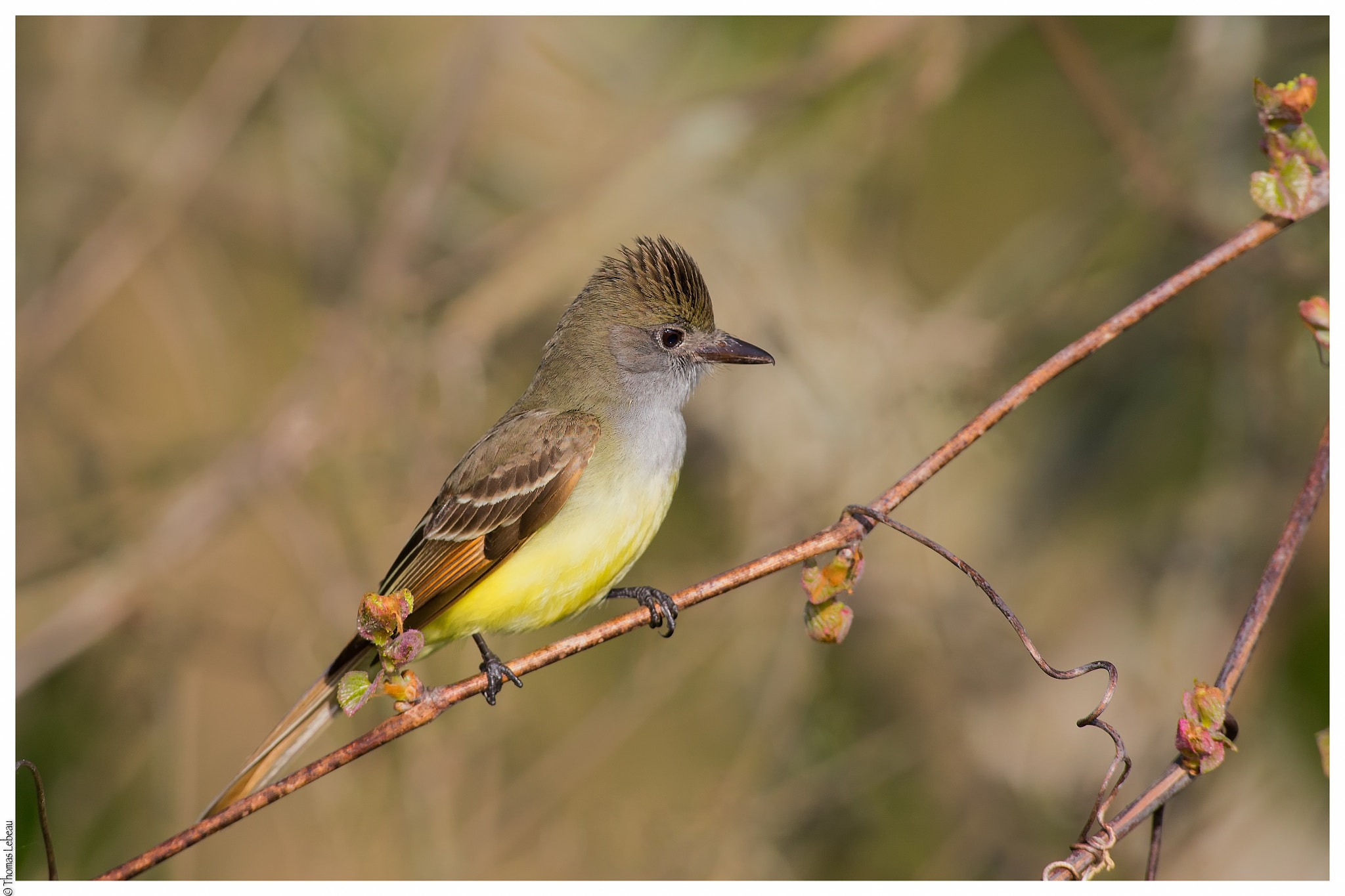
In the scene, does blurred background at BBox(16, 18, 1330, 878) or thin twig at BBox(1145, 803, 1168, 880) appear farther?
blurred background at BBox(16, 18, 1330, 878)

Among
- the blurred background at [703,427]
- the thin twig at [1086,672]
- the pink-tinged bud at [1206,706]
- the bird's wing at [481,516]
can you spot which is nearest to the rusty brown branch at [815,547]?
the thin twig at [1086,672]

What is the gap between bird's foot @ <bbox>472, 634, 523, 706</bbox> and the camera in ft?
9.23

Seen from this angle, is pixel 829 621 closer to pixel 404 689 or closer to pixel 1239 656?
pixel 1239 656

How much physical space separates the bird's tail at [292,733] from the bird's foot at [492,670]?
336 mm

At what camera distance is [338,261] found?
5.69 m

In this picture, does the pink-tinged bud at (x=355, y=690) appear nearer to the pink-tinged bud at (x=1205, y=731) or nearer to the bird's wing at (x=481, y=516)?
the bird's wing at (x=481, y=516)

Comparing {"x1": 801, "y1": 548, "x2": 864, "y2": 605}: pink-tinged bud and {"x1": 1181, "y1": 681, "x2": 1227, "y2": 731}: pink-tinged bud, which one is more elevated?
{"x1": 801, "y1": 548, "x2": 864, "y2": 605}: pink-tinged bud

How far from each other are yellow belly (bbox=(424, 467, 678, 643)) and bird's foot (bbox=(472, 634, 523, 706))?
12cm

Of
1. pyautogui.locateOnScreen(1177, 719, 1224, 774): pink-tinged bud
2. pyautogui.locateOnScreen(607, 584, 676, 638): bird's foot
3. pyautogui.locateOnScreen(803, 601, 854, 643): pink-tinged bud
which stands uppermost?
pyautogui.locateOnScreen(607, 584, 676, 638): bird's foot

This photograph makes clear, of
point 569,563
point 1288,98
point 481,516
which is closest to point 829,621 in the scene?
point 569,563

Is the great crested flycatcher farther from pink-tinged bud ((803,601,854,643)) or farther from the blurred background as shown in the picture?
the blurred background

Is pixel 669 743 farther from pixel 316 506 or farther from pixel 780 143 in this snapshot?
pixel 780 143

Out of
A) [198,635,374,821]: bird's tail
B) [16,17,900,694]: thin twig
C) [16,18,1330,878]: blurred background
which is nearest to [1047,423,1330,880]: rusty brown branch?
[198,635,374,821]: bird's tail

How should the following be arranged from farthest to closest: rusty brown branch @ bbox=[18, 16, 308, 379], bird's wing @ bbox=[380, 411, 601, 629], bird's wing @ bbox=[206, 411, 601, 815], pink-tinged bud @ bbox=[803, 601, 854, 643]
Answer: rusty brown branch @ bbox=[18, 16, 308, 379] → bird's wing @ bbox=[380, 411, 601, 629] → bird's wing @ bbox=[206, 411, 601, 815] → pink-tinged bud @ bbox=[803, 601, 854, 643]
